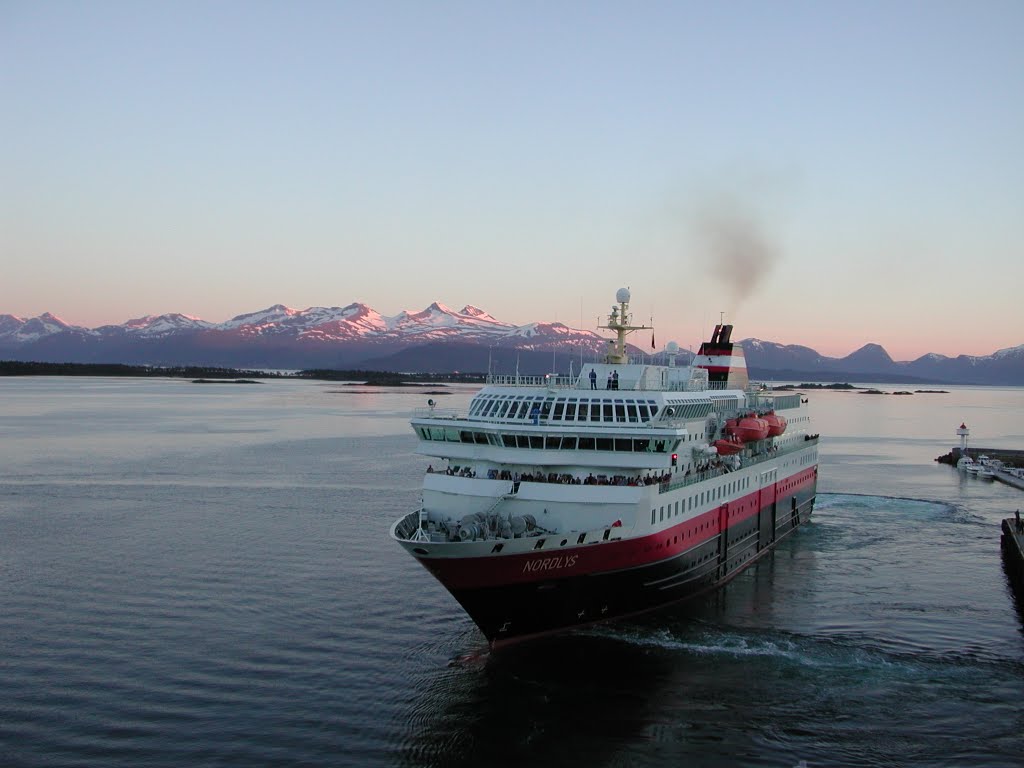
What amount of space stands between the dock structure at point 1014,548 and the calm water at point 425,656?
0.80 meters

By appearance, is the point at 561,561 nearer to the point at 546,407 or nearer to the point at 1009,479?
the point at 546,407

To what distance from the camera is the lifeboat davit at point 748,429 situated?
33781mm

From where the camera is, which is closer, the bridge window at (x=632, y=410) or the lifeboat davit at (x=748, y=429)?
the bridge window at (x=632, y=410)

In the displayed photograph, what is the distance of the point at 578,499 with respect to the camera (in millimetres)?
24984

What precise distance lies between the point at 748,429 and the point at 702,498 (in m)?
5.38

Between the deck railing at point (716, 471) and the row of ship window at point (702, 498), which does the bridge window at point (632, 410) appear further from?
the row of ship window at point (702, 498)

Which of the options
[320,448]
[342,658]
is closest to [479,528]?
[342,658]

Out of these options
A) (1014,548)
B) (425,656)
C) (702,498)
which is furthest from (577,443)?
(1014,548)

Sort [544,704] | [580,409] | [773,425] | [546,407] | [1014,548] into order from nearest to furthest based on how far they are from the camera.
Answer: [544,704] → [580,409] → [546,407] → [1014,548] → [773,425]

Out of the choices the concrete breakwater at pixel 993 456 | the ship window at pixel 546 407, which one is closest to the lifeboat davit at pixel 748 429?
the ship window at pixel 546 407

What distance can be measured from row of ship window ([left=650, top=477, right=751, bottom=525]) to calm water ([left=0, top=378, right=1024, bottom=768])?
10.5 feet

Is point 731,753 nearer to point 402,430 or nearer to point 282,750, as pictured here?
point 282,750

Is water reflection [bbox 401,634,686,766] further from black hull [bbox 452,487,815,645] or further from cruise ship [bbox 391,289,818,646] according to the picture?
cruise ship [bbox 391,289,818,646]

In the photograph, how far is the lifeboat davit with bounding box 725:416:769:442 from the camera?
33.8 metres
